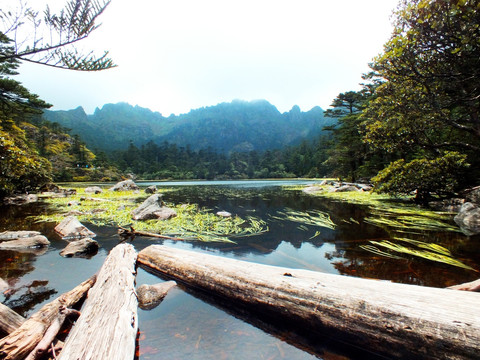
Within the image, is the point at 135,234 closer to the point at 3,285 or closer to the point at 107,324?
the point at 3,285

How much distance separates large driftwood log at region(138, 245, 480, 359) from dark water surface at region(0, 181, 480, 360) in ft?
0.76

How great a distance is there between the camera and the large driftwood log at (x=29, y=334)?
2.08m

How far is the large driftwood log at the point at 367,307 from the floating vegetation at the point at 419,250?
2.86 meters

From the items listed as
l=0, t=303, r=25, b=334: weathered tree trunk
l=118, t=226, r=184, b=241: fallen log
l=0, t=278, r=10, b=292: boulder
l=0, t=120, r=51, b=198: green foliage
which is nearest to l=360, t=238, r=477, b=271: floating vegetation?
l=118, t=226, r=184, b=241: fallen log

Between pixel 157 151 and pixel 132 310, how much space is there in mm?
132049

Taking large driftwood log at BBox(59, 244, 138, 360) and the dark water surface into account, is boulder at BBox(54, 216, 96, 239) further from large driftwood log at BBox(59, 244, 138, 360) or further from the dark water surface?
large driftwood log at BBox(59, 244, 138, 360)

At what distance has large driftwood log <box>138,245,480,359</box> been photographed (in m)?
2.06

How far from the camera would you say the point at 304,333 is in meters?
2.79

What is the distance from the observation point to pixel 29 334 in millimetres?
2314

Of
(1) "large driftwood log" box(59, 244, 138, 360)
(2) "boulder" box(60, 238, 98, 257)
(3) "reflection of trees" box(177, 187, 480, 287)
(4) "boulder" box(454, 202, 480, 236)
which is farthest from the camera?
(4) "boulder" box(454, 202, 480, 236)

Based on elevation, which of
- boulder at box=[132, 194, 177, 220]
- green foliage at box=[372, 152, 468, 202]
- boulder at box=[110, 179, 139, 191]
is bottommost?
boulder at box=[110, 179, 139, 191]

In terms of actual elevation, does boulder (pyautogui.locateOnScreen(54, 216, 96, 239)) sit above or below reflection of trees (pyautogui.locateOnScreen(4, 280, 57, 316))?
below

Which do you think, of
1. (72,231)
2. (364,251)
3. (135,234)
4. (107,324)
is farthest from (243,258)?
(72,231)

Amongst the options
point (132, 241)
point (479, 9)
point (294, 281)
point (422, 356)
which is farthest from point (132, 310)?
point (479, 9)
